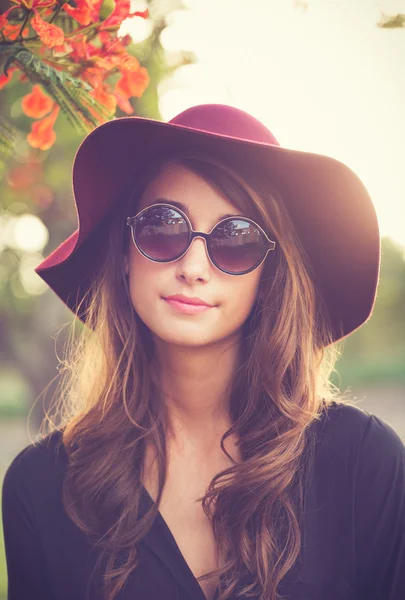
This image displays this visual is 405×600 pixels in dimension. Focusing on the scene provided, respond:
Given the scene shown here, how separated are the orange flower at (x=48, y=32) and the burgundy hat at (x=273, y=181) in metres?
0.40

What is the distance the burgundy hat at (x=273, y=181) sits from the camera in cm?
181

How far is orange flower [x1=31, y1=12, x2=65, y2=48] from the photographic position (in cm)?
130

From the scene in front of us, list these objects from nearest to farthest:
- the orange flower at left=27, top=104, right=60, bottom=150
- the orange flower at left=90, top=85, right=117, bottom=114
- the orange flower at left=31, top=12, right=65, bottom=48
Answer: the orange flower at left=31, top=12, right=65, bottom=48, the orange flower at left=90, top=85, right=117, bottom=114, the orange flower at left=27, top=104, right=60, bottom=150

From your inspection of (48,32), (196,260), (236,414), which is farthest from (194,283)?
(48,32)

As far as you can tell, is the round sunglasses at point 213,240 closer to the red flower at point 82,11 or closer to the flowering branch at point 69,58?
the flowering branch at point 69,58

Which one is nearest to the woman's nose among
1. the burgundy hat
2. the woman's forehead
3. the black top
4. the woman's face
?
the woman's face

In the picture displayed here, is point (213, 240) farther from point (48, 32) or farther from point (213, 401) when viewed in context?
point (48, 32)

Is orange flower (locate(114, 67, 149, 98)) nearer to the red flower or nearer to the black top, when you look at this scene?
the red flower

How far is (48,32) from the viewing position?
4.31ft

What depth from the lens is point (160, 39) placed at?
9.95 ft

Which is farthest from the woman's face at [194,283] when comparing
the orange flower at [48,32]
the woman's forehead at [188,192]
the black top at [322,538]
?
the orange flower at [48,32]

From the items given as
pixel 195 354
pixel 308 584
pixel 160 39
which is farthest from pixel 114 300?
pixel 160 39

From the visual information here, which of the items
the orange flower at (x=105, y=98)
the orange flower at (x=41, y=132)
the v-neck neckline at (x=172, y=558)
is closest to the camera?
the orange flower at (x=105, y=98)

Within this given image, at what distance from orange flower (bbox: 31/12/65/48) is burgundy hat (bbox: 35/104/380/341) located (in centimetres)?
40
